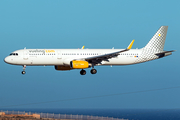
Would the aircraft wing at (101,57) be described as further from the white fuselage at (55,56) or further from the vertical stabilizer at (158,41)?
the vertical stabilizer at (158,41)

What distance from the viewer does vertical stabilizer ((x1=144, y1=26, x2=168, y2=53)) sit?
73562 mm

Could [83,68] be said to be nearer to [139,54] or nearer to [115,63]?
[115,63]

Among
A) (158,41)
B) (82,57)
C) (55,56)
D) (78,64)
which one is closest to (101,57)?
(82,57)

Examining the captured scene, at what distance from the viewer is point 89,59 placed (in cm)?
6519

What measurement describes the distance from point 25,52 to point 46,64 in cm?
480

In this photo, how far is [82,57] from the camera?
66.5 metres

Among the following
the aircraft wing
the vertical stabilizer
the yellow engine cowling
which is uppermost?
the vertical stabilizer

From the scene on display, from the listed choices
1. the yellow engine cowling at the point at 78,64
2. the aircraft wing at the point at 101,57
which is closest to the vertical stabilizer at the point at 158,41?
the aircraft wing at the point at 101,57

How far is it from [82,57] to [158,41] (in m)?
19.8

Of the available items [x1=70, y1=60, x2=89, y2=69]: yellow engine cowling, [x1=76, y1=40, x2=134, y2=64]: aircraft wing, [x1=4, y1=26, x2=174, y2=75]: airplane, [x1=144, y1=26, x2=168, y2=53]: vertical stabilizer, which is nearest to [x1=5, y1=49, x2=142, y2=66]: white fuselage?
[x1=4, y1=26, x2=174, y2=75]: airplane

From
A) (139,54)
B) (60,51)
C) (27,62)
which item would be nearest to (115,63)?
(139,54)

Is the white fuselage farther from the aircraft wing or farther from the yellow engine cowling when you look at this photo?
the yellow engine cowling

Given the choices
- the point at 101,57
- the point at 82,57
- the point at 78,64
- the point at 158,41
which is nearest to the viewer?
the point at 78,64

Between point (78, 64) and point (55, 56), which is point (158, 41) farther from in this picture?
point (55, 56)
